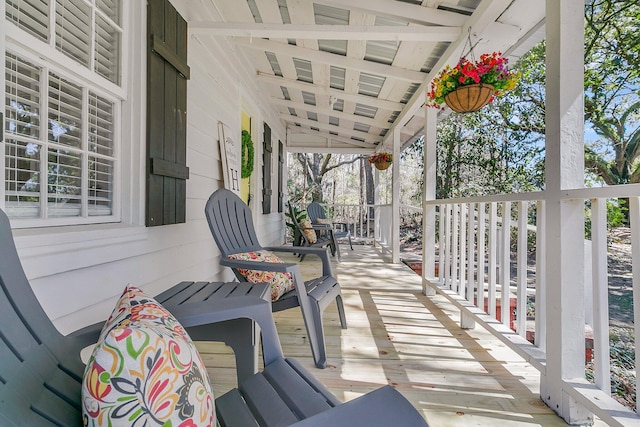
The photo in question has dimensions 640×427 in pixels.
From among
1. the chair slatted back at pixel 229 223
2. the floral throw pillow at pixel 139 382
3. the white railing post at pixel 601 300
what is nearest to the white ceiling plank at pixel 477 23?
the white railing post at pixel 601 300

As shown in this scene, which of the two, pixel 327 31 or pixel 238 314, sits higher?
pixel 327 31

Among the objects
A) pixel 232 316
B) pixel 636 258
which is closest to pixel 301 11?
pixel 232 316

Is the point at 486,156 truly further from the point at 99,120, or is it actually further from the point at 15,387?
the point at 15,387

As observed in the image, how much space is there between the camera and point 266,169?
5.75m

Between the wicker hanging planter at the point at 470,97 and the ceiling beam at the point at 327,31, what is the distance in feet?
1.67

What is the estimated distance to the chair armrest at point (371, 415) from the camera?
0.62 meters

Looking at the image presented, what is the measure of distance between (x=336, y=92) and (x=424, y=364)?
3949 mm

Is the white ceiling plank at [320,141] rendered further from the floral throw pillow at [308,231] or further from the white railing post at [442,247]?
the white railing post at [442,247]

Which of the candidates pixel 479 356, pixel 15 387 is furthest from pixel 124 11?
pixel 479 356

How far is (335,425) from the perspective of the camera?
616mm

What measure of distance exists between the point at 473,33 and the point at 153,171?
2.40 m

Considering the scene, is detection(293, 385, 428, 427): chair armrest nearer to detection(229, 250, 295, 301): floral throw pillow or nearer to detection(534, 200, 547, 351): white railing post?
detection(534, 200, 547, 351): white railing post

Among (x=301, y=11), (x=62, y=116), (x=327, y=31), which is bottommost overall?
(x=62, y=116)

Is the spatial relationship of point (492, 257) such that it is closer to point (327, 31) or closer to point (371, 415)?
point (327, 31)
